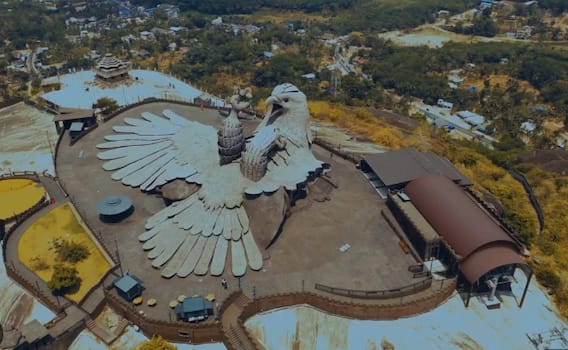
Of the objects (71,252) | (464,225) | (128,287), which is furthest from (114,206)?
(464,225)

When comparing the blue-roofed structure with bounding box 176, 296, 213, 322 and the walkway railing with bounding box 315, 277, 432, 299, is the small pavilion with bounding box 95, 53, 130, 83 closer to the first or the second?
the blue-roofed structure with bounding box 176, 296, 213, 322

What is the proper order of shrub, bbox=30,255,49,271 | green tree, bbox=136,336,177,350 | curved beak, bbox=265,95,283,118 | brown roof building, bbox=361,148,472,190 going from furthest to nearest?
curved beak, bbox=265,95,283,118, brown roof building, bbox=361,148,472,190, shrub, bbox=30,255,49,271, green tree, bbox=136,336,177,350

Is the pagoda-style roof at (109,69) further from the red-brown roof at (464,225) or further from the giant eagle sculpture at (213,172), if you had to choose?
the red-brown roof at (464,225)

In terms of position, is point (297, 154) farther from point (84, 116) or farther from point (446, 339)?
point (84, 116)

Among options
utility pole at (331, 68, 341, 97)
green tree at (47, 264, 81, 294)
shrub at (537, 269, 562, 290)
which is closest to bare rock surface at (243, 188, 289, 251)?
green tree at (47, 264, 81, 294)

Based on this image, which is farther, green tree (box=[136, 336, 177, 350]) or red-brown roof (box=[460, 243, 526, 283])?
red-brown roof (box=[460, 243, 526, 283])

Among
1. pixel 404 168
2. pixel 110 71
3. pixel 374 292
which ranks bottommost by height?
pixel 110 71

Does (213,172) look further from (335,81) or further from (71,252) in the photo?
(335,81)
